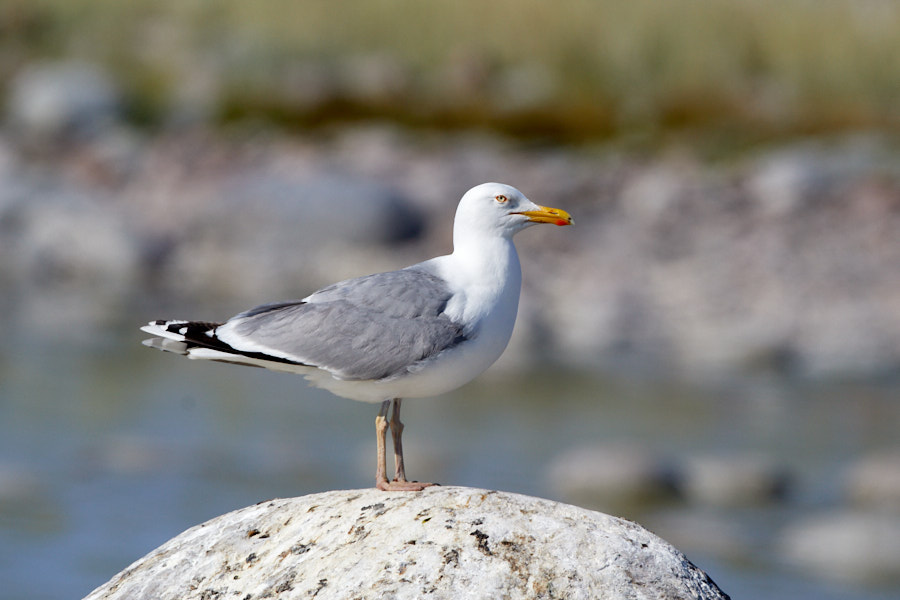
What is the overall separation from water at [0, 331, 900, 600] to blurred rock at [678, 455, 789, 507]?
0.17 meters

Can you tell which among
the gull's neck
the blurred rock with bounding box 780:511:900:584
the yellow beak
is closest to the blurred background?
the blurred rock with bounding box 780:511:900:584

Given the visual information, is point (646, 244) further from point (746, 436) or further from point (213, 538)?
point (213, 538)

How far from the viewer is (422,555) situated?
4594 millimetres

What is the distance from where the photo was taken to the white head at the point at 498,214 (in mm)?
5719

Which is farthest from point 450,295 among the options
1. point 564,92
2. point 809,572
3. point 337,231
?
point 564,92

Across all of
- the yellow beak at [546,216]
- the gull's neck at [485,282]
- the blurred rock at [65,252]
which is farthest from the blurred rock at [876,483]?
the blurred rock at [65,252]

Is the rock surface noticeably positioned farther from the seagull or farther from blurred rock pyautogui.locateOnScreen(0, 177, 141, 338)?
blurred rock pyautogui.locateOnScreen(0, 177, 141, 338)

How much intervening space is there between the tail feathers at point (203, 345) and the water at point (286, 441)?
4829 mm

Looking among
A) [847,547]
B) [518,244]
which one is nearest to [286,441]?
[847,547]

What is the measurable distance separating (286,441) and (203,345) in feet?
27.0

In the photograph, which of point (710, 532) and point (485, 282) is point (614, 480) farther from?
point (485, 282)

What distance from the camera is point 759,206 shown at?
20641 millimetres

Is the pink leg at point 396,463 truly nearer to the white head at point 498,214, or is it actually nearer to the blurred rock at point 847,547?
the white head at point 498,214

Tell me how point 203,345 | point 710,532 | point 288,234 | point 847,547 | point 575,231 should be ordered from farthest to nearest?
point 575,231 < point 288,234 < point 710,532 < point 847,547 < point 203,345
